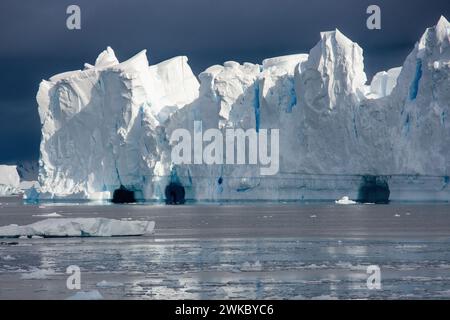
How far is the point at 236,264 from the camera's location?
2106 cm

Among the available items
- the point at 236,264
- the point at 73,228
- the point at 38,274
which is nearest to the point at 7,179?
the point at 73,228

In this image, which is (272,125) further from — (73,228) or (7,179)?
(7,179)

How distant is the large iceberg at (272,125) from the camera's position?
5772 cm

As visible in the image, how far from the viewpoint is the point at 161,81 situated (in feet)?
257

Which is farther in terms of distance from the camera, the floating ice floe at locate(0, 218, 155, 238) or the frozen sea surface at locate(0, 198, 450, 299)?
the floating ice floe at locate(0, 218, 155, 238)

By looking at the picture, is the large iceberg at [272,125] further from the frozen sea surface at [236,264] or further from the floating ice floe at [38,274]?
the floating ice floe at [38,274]

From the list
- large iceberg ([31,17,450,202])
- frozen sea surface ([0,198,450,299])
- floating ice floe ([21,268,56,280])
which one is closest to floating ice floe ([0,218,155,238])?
frozen sea surface ([0,198,450,299])

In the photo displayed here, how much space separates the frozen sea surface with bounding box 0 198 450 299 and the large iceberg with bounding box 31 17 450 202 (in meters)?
25.1

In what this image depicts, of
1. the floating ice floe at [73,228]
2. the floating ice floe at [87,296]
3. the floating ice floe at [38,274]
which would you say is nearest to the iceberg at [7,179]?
the floating ice floe at [73,228]

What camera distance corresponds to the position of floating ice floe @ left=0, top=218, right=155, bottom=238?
3075 cm

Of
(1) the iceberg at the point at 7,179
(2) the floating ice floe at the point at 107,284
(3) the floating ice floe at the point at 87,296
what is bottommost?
(2) the floating ice floe at the point at 107,284

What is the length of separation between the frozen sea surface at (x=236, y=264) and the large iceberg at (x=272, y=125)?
82.3 feet

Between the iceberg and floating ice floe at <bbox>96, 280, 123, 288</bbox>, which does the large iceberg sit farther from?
the iceberg

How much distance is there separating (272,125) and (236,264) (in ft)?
145
